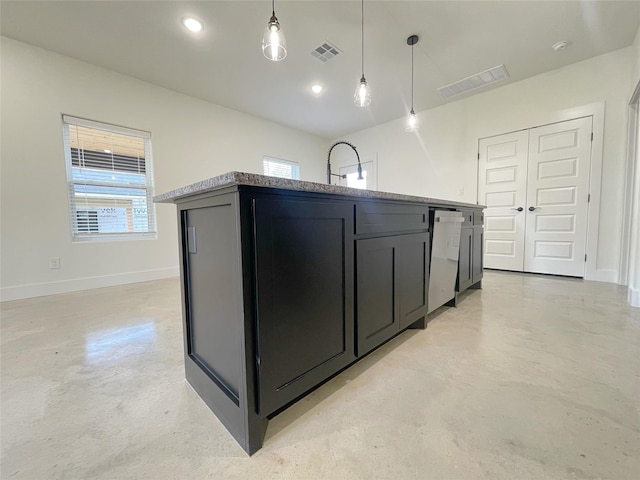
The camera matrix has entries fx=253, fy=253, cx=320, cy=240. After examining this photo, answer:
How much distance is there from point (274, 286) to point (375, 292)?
0.65 m

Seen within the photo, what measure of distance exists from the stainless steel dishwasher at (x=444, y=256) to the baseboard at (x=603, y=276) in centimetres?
245

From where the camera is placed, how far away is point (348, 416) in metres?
1.02

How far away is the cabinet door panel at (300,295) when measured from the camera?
2.77 ft

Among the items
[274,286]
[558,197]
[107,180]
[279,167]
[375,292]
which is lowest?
[375,292]

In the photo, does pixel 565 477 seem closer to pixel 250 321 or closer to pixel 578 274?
pixel 250 321

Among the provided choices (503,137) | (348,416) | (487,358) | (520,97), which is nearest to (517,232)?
(503,137)

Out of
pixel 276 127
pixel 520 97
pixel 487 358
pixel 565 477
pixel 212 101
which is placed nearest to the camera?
pixel 565 477

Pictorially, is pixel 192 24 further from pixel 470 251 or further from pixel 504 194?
pixel 504 194

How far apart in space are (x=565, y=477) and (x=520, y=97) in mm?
4560

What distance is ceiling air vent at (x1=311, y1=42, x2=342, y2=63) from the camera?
9.46 feet

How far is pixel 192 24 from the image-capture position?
254 cm

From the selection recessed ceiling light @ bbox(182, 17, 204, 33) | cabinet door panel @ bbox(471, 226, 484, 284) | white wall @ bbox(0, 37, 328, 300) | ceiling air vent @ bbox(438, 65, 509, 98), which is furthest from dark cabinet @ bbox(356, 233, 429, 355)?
white wall @ bbox(0, 37, 328, 300)

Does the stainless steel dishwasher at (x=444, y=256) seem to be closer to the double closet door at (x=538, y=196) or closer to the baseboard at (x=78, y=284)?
the double closet door at (x=538, y=196)

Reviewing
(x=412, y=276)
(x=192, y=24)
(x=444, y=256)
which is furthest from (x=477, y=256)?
(x=192, y=24)
